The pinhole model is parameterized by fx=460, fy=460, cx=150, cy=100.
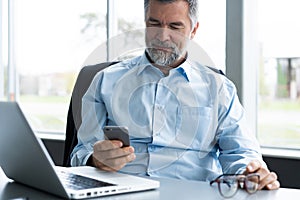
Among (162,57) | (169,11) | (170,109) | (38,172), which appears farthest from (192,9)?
(38,172)

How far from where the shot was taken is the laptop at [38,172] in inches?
38.7

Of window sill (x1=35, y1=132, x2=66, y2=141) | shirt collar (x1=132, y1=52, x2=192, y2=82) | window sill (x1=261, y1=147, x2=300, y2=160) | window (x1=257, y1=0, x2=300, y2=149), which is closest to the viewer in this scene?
shirt collar (x1=132, y1=52, x2=192, y2=82)

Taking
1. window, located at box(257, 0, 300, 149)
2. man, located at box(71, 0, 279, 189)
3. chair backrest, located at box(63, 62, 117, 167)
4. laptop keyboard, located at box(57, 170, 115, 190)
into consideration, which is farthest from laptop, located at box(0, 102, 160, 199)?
window, located at box(257, 0, 300, 149)

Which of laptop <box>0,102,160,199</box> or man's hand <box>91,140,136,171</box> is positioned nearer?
laptop <box>0,102,160,199</box>

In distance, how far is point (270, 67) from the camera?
254 centimetres

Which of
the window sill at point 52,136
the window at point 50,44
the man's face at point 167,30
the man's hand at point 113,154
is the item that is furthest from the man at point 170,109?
the window sill at point 52,136

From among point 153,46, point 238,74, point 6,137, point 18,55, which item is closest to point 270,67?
point 238,74

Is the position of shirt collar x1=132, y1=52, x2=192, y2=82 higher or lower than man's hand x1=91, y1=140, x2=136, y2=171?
higher

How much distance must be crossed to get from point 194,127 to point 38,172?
70 centimetres

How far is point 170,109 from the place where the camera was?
5.40 feet

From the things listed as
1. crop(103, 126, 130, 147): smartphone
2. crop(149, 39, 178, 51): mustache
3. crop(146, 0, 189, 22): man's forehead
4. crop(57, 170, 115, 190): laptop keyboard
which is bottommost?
crop(57, 170, 115, 190): laptop keyboard

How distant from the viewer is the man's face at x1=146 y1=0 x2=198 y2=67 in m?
1.65

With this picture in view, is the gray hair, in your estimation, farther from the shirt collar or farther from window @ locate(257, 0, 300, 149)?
window @ locate(257, 0, 300, 149)

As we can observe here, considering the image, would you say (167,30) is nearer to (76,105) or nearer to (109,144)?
(76,105)
